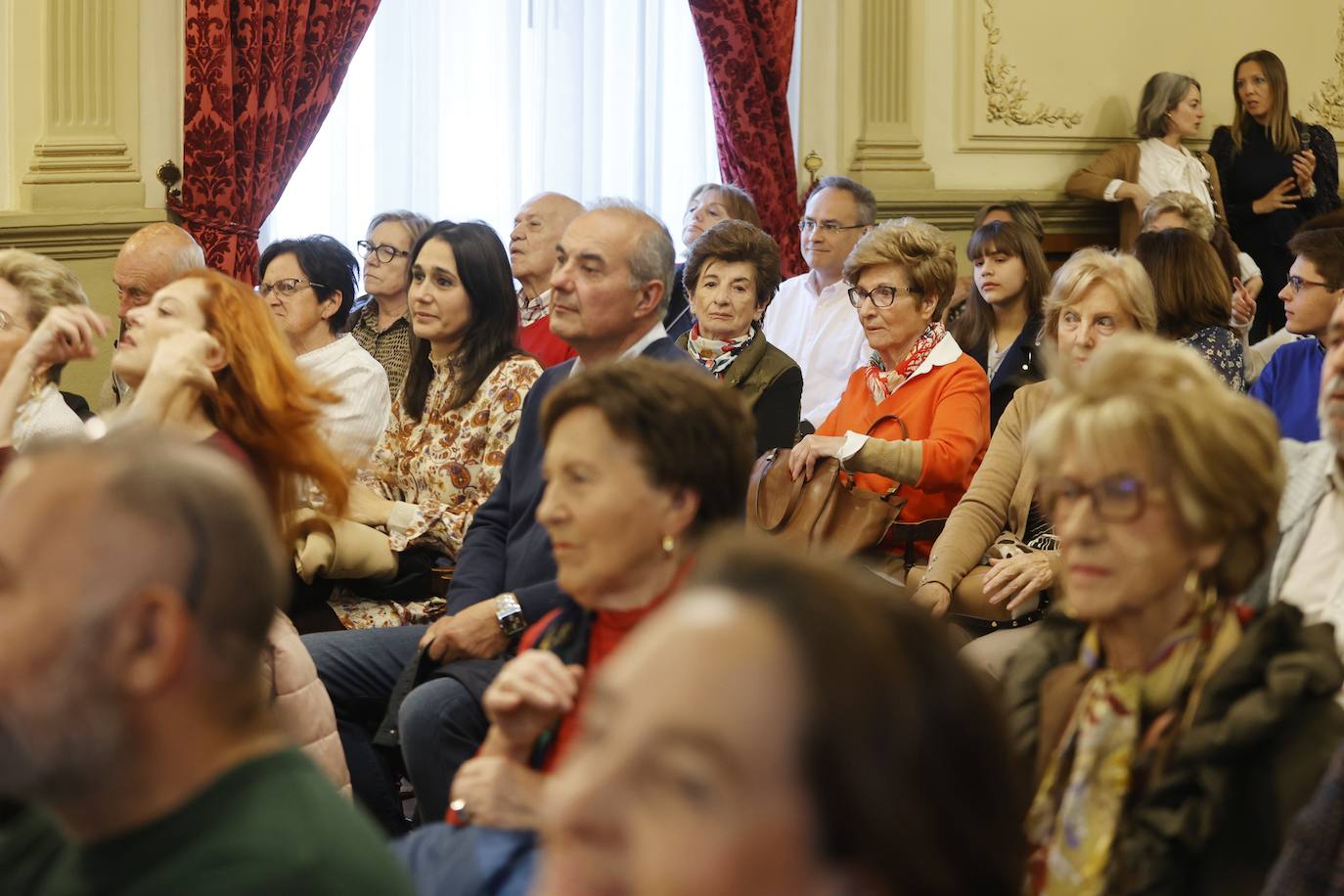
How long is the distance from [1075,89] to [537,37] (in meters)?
2.66

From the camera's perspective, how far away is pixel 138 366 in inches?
120

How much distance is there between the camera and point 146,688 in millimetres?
1285

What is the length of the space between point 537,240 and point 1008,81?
3.12m

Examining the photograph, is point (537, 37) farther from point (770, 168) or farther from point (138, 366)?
point (138, 366)

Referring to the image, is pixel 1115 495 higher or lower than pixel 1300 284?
A: lower

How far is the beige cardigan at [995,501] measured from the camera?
133 inches

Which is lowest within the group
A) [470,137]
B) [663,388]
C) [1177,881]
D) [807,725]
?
[1177,881]

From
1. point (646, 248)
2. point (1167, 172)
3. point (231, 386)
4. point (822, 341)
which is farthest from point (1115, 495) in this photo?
point (1167, 172)

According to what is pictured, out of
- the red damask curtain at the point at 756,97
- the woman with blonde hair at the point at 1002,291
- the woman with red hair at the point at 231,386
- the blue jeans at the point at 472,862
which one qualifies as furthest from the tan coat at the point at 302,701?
the red damask curtain at the point at 756,97

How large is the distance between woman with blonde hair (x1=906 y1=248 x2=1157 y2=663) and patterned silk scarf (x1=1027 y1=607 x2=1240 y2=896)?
1337 mm

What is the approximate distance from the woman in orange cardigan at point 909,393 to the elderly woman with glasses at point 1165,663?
1.66 metres

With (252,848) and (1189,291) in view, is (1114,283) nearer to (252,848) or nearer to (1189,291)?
(1189,291)

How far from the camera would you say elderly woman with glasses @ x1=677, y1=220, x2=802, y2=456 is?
4.06 meters

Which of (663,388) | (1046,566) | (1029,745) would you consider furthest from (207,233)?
(1029,745)
